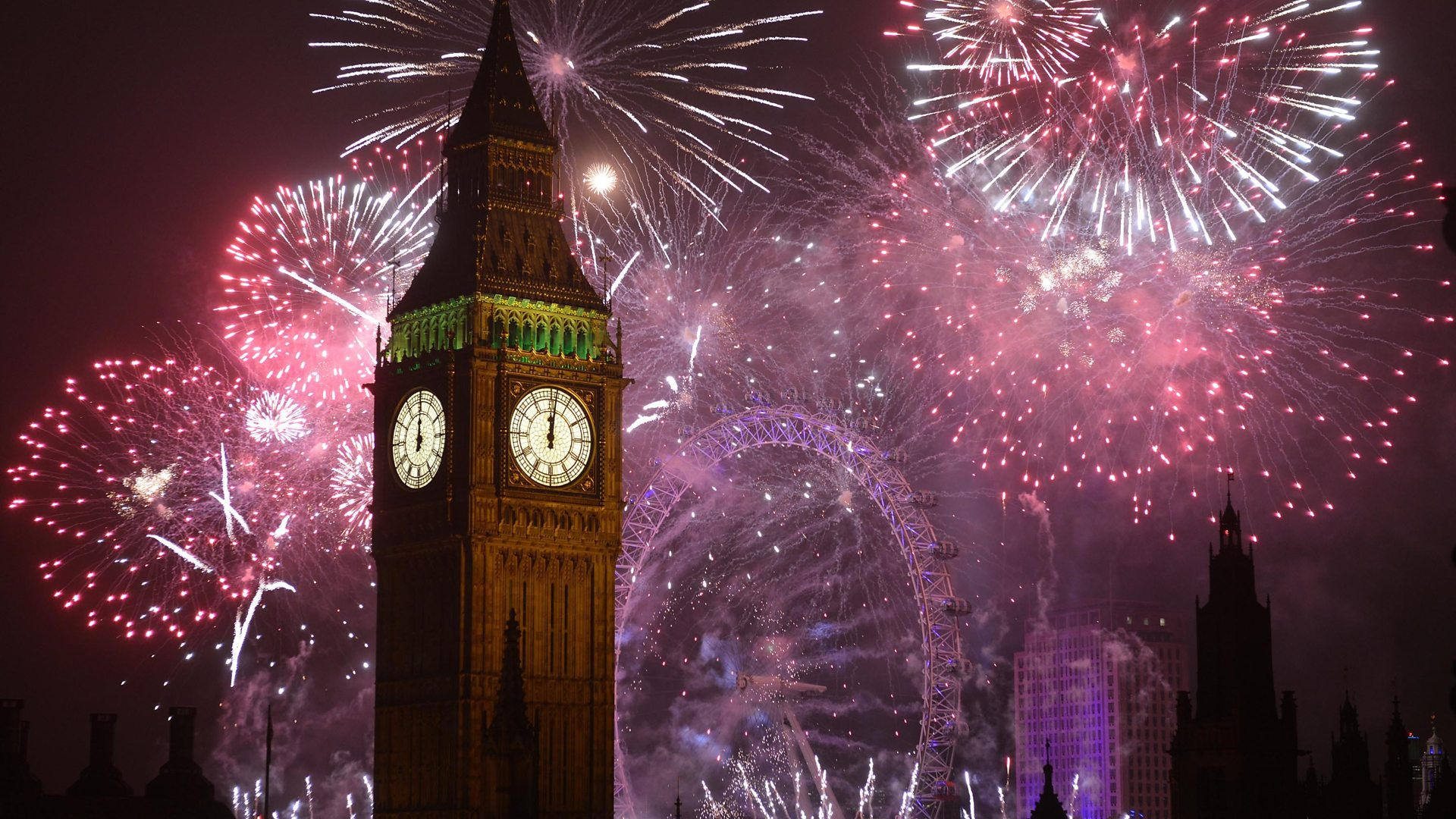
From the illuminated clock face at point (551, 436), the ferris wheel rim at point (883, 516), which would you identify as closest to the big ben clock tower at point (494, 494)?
the illuminated clock face at point (551, 436)

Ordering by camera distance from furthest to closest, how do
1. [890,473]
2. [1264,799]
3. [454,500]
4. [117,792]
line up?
[890,473], [1264,799], [117,792], [454,500]

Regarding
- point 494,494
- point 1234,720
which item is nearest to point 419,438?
point 494,494

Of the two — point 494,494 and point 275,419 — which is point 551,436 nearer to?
point 494,494

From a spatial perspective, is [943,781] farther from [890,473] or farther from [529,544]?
[529,544]

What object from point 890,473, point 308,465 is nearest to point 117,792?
point 308,465

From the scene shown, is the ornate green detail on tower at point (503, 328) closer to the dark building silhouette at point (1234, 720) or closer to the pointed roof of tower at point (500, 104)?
the pointed roof of tower at point (500, 104)

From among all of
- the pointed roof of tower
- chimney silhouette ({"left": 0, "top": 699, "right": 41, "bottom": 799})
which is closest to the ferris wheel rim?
the pointed roof of tower

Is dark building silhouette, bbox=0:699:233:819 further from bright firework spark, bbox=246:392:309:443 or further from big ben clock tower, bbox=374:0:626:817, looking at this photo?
bright firework spark, bbox=246:392:309:443
